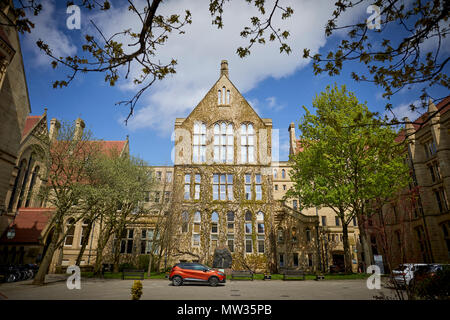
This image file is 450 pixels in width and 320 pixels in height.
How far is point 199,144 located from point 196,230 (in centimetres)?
1147

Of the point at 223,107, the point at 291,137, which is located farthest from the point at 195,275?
the point at 291,137

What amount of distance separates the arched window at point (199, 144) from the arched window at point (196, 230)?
23.7 feet

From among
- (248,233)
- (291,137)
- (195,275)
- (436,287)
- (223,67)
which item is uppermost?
(223,67)

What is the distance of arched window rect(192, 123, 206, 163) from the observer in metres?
34.8

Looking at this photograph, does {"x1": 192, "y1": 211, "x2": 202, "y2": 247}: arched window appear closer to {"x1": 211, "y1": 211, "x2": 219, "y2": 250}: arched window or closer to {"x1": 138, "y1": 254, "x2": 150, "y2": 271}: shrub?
{"x1": 211, "y1": 211, "x2": 219, "y2": 250}: arched window

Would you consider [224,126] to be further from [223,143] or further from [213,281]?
[213,281]

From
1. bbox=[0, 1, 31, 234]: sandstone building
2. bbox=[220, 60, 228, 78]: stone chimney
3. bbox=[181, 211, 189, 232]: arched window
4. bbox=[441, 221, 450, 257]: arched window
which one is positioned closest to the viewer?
bbox=[0, 1, 31, 234]: sandstone building

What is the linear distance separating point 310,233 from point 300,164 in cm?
1125

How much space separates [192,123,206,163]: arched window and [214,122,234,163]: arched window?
1640 mm

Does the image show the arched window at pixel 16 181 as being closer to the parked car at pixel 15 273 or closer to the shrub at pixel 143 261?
the parked car at pixel 15 273

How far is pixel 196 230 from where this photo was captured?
32.2m

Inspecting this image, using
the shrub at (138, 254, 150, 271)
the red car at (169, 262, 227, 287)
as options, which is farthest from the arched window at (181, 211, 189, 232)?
the red car at (169, 262, 227, 287)

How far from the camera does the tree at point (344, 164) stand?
2306 cm
